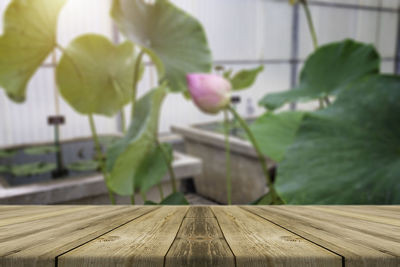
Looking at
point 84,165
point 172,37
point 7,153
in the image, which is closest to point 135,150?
point 172,37

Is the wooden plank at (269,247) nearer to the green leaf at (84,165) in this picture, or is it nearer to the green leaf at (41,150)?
the green leaf at (84,165)

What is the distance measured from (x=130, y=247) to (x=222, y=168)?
49.6 inches

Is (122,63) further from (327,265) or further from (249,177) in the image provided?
(249,177)

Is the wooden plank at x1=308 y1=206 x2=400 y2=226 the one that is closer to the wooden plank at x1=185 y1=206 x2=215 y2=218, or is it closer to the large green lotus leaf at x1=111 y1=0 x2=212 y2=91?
the wooden plank at x1=185 y1=206 x2=215 y2=218

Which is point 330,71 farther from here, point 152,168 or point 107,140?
point 107,140

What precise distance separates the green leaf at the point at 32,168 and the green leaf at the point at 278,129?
2.56ft

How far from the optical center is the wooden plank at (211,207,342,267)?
0.10 metres

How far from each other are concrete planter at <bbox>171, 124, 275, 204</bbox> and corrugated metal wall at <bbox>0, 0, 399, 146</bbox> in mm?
887

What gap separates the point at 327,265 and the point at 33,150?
1356 mm

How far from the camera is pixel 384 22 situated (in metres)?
5.16

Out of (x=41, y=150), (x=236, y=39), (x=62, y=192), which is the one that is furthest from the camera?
(x=236, y=39)

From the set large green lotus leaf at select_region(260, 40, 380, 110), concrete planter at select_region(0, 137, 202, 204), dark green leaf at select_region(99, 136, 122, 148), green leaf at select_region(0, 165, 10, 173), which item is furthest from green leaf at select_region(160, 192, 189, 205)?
dark green leaf at select_region(99, 136, 122, 148)

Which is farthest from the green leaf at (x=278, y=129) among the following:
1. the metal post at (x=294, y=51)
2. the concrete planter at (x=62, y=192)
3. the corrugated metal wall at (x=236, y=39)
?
the metal post at (x=294, y=51)

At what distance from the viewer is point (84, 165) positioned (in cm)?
109
